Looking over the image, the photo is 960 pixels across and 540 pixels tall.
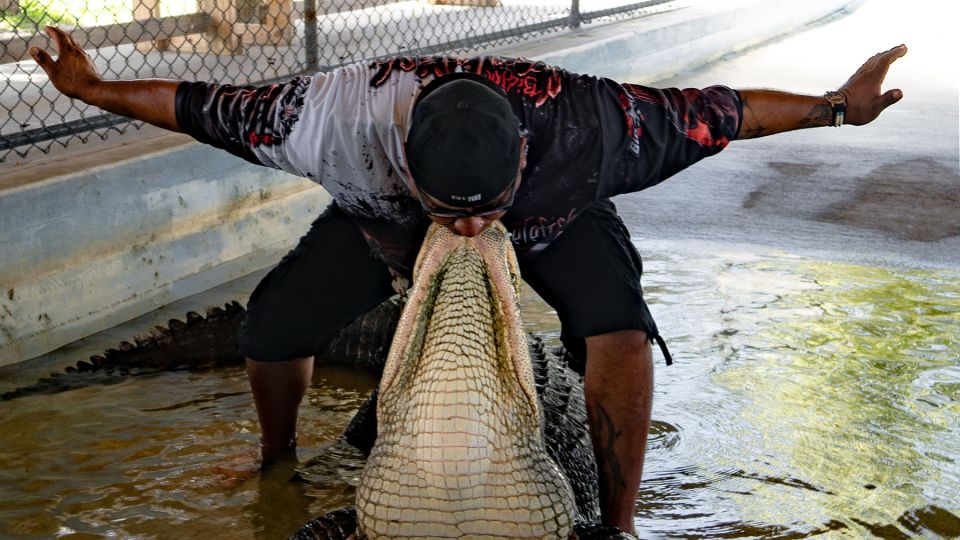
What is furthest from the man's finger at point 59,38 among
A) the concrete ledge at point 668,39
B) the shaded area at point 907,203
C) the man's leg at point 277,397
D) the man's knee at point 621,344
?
the concrete ledge at point 668,39

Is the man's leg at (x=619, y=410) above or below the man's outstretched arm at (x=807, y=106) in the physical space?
below

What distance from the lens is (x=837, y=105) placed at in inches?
92.3

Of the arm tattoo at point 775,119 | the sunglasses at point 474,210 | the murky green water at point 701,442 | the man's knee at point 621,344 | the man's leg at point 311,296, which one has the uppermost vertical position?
→ the arm tattoo at point 775,119

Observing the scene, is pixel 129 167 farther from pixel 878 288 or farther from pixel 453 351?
pixel 878 288

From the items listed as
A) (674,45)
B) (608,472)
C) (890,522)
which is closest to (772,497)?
(890,522)

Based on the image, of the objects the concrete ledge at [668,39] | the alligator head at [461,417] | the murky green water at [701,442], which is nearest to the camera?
the alligator head at [461,417]

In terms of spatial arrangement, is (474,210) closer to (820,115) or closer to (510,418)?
(510,418)

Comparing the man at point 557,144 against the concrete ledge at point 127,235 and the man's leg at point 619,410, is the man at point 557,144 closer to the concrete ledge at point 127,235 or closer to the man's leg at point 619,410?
the man's leg at point 619,410

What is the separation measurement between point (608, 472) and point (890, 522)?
0.78m

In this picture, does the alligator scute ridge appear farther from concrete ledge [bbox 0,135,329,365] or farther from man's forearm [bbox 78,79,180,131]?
man's forearm [bbox 78,79,180,131]

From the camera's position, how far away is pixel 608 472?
2.34 m

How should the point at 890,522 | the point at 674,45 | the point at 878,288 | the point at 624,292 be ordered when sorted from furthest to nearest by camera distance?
the point at 674,45, the point at 878,288, the point at 890,522, the point at 624,292

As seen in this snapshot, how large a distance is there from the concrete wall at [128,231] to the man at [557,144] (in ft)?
4.18

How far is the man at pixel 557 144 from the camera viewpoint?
7.18 ft
